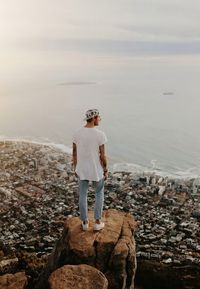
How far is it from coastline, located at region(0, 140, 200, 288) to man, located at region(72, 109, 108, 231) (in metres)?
3.97

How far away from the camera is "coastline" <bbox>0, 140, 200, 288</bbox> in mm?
13172

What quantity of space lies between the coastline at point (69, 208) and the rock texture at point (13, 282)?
2.10 m

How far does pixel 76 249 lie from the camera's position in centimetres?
889

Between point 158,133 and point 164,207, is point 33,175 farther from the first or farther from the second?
point 158,133

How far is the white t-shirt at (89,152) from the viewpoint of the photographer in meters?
8.52

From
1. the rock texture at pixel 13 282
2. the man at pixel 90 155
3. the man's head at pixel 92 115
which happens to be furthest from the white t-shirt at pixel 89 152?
the rock texture at pixel 13 282

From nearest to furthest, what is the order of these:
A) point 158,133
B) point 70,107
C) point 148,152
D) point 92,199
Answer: point 92,199
point 148,152
point 158,133
point 70,107

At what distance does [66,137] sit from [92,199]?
541 inches

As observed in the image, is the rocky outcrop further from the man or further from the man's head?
the man's head

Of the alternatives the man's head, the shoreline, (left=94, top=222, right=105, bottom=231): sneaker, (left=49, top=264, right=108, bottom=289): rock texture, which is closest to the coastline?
the shoreline

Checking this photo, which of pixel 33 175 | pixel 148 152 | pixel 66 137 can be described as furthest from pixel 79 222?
pixel 66 137

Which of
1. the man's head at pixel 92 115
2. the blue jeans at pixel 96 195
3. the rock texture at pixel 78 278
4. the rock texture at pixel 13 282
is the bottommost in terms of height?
the rock texture at pixel 13 282

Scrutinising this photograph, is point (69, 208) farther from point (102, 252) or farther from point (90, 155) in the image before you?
point (90, 155)

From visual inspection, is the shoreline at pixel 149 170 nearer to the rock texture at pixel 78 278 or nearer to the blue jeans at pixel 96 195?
the blue jeans at pixel 96 195
